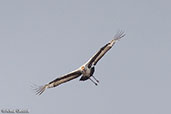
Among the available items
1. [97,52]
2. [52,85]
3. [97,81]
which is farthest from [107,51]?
[52,85]

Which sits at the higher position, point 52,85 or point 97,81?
point 52,85

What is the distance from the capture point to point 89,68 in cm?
3950

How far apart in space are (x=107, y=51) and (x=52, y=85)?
8954 mm

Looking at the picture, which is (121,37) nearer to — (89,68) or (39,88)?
(89,68)

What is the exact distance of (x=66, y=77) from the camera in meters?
41.7

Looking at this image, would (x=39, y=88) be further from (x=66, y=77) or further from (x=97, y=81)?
(x=97, y=81)

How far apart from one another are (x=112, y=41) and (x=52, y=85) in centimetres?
1026

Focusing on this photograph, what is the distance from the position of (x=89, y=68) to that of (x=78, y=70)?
1.59 metres

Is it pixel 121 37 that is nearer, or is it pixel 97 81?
pixel 97 81

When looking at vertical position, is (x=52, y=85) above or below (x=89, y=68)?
above

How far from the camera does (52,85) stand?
42531 millimetres

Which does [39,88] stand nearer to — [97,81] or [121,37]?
[97,81]

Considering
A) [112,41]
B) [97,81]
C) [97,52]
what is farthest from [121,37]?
[97,81]

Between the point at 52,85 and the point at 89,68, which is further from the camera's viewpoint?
the point at 52,85
